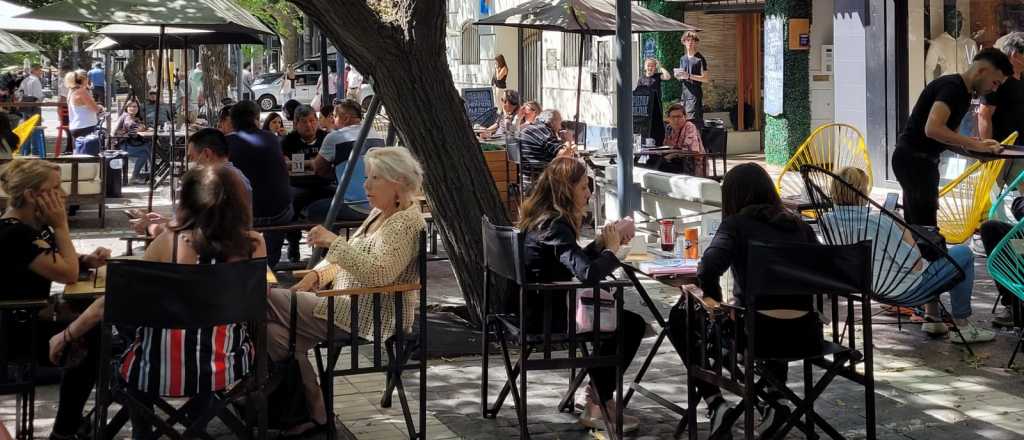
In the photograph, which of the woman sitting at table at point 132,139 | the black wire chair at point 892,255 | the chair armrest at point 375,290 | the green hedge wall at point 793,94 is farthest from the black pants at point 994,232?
the woman sitting at table at point 132,139

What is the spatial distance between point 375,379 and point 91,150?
1218 cm

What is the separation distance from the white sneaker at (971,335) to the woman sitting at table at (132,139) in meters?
13.6

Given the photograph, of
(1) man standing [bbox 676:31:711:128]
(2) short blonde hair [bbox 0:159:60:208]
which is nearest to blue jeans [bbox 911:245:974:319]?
(2) short blonde hair [bbox 0:159:60:208]

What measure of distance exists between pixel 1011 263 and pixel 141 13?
6649 millimetres

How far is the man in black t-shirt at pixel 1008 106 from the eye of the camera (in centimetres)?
974

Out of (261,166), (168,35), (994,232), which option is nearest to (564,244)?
(994,232)

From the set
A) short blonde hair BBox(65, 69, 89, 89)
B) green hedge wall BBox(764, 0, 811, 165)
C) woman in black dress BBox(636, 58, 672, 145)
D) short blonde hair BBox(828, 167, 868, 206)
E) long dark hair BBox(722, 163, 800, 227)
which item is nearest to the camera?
long dark hair BBox(722, 163, 800, 227)

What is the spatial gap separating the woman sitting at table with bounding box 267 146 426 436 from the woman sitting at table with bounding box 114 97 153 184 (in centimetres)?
1356

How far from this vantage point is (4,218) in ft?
19.3

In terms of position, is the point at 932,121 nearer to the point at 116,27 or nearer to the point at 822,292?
the point at 822,292

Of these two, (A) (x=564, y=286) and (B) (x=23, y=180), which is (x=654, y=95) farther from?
(B) (x=23, y=180)

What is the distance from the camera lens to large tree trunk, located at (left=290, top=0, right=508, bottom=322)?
25.7 ft

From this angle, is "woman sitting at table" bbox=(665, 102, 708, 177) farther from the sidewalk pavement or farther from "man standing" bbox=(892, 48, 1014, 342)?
the sidewalk pavement

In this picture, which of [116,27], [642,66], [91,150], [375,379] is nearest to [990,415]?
[375,379]
